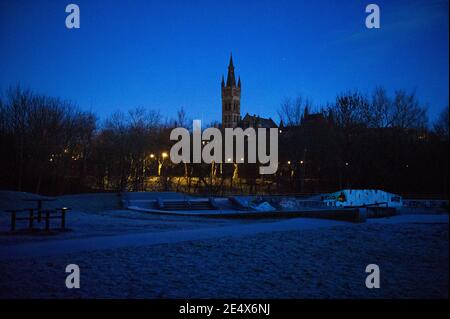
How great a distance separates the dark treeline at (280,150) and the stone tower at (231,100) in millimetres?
96734

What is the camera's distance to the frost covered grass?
6.71 m

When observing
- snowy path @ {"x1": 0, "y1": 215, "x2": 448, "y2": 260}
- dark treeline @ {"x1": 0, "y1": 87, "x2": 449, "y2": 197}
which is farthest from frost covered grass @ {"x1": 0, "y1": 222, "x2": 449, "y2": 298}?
dark treeline @ {"x1": 0, "y1": 87, "x2": 449, "y2": 197}

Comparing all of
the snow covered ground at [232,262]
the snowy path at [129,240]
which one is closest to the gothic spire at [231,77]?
the snowy path at [129,240]

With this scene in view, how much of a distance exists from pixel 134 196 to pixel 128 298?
→ 23400 mm

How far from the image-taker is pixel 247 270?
27.7ft

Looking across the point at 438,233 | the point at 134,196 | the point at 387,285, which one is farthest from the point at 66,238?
the point at 134,196

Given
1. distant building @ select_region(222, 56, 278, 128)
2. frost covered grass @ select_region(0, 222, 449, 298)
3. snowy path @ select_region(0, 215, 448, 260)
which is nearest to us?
frost covered grass @ select_region(0, 222, 449, 298)

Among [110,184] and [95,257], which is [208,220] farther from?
[110,184]

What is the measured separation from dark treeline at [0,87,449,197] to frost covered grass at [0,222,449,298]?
23.5m

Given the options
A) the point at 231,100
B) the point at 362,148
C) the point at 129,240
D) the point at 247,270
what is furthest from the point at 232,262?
the point at 231,100

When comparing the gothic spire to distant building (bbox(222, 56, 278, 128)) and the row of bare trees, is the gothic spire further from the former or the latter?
the row of bare trees

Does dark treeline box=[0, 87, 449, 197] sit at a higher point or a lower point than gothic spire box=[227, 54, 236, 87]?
lower

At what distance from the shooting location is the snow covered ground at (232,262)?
679cm

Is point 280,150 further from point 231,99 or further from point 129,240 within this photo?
point 231,99
